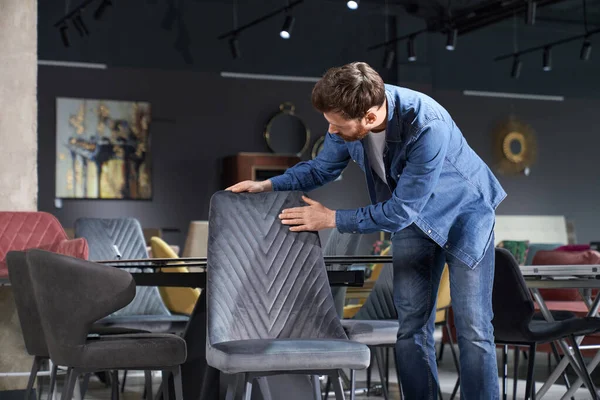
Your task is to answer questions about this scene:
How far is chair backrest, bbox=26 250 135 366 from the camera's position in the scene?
2.88 m

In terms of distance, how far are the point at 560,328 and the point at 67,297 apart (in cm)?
216

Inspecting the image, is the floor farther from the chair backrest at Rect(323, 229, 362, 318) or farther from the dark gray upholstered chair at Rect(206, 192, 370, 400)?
the dark gray upholstered chair at Rect(206, 192, 370, 400)

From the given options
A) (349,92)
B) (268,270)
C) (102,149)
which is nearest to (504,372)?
(268,270)

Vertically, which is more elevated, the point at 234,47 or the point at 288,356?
the point at 234,47

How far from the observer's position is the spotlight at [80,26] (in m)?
10.8

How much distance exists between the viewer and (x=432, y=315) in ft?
9.73

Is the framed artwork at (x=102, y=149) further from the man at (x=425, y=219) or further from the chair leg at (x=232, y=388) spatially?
the chair leg at (x=232, y=388)

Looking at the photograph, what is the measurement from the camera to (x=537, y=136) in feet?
48.2

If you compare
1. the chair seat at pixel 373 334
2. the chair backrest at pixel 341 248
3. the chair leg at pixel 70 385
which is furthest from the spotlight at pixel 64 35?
the chair leg at pixel 70 385

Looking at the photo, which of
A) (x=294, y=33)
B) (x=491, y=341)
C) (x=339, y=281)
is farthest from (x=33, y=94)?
(x=294, y=33)

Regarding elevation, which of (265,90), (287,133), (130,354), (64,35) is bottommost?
(130,354)

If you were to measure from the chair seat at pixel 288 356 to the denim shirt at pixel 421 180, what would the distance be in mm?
407

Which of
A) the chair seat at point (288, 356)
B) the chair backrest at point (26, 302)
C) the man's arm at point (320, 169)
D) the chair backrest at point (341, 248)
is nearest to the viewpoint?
the chair seat at point (288, 356)

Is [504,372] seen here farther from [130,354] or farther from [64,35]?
[64,35]
